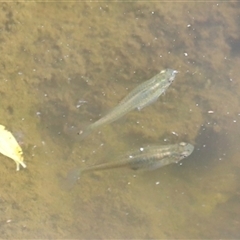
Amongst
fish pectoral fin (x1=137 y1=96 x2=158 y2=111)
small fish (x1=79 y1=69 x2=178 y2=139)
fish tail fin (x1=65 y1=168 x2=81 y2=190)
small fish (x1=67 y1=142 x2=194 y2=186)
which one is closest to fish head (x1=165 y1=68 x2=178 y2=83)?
small fish (x1=79 y1=69 x2=178 y2=139)

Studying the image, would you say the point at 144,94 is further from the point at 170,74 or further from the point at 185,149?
the point at 185,149

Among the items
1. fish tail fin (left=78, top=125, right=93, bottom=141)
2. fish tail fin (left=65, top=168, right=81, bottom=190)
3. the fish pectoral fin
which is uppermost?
the fish pectoral fin

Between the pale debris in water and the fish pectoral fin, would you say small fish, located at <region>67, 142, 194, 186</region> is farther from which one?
the pale debris in water

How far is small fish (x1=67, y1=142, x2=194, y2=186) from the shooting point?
7.90 ft

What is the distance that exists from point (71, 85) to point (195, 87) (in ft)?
2.46

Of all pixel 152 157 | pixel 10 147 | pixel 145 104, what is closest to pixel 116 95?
pixel 145 104

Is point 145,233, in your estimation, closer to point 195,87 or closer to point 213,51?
point 195,87

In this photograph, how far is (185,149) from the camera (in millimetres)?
2535

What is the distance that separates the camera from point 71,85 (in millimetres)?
2686

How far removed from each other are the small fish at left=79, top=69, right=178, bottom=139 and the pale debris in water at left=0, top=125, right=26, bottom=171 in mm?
595

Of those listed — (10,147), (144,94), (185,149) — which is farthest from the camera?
(10,147)

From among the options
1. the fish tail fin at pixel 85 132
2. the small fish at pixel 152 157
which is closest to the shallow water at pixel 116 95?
the fish tail fin at pixel 85 132

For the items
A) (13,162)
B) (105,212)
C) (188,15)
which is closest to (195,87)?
(188,15)

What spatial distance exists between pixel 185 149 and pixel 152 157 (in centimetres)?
24
